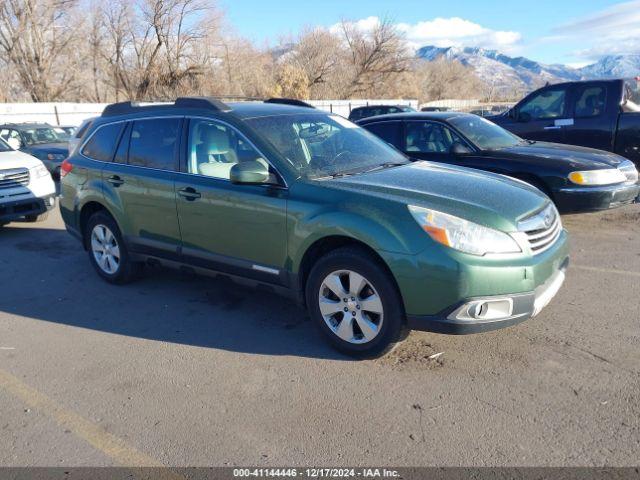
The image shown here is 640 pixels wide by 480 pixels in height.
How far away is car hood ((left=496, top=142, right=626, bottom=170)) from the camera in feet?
21.0

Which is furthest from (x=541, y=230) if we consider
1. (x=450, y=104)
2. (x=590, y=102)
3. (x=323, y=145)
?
(x=450, y=104)

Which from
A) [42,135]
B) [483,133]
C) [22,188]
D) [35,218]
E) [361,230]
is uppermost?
[483,133]

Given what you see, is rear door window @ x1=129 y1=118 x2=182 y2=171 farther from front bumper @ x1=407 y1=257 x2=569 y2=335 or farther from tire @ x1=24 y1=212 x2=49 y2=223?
tire @ x1=24 y1=212 x2=49 y2=223

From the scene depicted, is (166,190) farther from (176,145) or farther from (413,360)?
(413,360)

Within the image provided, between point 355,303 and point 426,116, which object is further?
point 426,116

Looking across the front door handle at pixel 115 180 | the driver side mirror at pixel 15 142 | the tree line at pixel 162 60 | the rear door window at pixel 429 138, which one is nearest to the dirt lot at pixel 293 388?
the front door handle at pixel 115 180

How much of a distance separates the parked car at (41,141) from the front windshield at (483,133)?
9879mm

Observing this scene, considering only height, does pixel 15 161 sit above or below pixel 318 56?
below

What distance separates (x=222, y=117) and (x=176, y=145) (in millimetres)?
572

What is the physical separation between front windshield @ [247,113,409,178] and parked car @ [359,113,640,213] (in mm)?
1558

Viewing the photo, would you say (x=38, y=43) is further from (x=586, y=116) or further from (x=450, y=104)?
(x=586, y=116)

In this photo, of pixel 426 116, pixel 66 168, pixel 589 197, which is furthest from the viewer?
pixel 426 116

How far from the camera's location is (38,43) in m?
34.3

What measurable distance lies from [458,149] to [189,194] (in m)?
3.93
